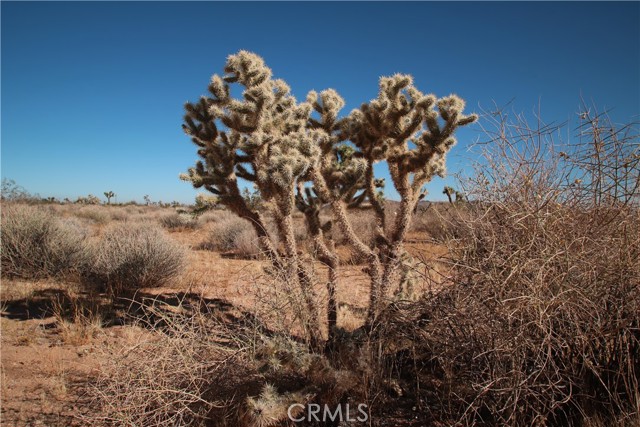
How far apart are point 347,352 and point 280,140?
256 centimetres

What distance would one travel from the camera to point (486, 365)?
2338 millimetres

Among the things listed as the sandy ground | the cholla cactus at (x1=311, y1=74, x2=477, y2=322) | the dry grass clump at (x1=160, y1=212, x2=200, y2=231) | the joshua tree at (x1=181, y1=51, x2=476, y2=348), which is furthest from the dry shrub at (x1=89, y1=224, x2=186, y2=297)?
the dry grass clump at (x1=160, y1=212, x2=200, y2=231)

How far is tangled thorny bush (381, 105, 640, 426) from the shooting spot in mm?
2164

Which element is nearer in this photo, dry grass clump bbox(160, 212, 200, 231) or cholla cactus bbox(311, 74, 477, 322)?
cholla cactus bbox(311, 74, 477, 322)

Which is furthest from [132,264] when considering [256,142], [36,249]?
[256,142]

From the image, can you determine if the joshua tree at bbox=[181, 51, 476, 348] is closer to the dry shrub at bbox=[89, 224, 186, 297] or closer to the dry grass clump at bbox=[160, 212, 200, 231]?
the dry shrub at bbox=[89, 224, 186, 297]

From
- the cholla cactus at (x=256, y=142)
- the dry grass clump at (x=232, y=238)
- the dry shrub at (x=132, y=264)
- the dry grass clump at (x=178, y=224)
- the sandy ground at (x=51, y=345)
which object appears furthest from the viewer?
the dry grass clump at (x=178, y=224)

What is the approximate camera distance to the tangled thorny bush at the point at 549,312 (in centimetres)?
216

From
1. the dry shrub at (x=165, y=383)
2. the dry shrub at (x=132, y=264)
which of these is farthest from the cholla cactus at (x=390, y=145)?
the dry shrub at (x=132, y=264)

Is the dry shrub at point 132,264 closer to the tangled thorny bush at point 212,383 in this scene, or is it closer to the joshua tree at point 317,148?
the joshua tree at point 317,148

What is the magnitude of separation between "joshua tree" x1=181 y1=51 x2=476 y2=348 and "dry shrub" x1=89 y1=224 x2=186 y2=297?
10.3 feet

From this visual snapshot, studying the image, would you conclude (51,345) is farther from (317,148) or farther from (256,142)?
(317,148)

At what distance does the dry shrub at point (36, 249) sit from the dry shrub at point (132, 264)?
48 centimetres

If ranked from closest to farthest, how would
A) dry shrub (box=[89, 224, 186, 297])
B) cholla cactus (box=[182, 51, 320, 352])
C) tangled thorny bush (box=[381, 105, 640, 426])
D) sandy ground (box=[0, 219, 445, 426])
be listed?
tangled thorny bush (box=[381, 105, 640, 426]) → sandy ground (box=[0, 219, 445, 426]) → cholla cactus (box=[182, 51, 320, 352]) → dry shrub (box=[89, 224, 186, 297])
